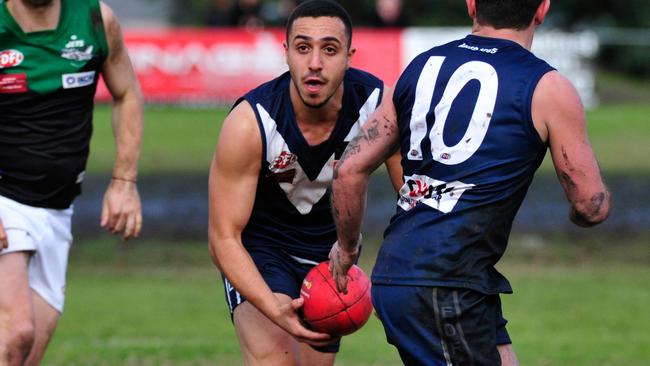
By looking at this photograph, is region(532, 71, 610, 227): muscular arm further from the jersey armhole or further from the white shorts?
the white shorts

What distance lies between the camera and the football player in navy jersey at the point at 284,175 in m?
5.92

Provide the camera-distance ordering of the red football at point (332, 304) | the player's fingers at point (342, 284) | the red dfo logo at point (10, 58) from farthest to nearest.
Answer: the red dfo logo at point (10, 58)
the red football at point (332, 304)
the player's fingers at point (342, 284)

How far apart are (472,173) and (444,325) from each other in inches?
23.5

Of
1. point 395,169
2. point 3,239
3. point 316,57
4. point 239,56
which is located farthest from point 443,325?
point 239,56

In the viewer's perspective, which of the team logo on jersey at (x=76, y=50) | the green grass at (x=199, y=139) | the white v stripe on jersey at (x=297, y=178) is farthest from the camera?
the green grass at (x=199, y=139)

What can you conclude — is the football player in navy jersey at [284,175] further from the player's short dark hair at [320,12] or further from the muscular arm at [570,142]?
the muscular arm at [570,142]

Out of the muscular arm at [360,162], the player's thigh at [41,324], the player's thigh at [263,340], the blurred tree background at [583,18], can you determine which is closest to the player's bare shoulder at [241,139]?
the player's thigh at [263,340]

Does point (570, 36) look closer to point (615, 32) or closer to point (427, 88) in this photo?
point (615, 32)

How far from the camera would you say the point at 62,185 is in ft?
22.8

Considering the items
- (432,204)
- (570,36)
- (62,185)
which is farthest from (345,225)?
(570,36)

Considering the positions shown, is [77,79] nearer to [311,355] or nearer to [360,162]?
[311,355]

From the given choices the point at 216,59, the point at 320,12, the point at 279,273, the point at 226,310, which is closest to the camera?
the point at 320,12

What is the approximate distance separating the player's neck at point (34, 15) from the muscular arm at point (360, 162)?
7.72 ft

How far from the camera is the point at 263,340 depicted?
6.01 metres
